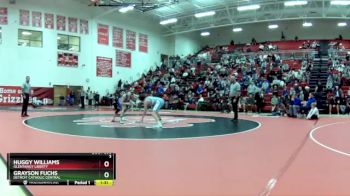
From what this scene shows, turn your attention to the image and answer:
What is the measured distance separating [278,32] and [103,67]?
1776cm

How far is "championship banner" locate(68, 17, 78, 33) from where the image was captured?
86.3 ft

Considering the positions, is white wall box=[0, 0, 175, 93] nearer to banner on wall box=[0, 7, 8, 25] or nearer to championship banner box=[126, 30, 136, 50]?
banner on wall box=[0, 7, 8, 25]

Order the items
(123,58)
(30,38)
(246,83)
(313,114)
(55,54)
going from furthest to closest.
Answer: (123,58)
(55,54)
(30,38)
(246,83)
(313,114)

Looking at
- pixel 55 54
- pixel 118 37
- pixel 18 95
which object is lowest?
pixel 18 95

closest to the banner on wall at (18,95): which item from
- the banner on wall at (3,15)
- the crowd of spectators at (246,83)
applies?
the banner on wall at (3,15)

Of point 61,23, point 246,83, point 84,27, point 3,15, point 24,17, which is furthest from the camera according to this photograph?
point 84,27

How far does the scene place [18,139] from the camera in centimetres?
658

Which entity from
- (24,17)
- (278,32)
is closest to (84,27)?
(24,17)

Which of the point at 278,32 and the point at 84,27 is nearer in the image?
the point at 84,27

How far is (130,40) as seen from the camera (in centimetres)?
3081

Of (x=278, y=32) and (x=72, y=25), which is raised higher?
(x=278, y=32)

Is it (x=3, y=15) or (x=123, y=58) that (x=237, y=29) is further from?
(x=3, y=15)
